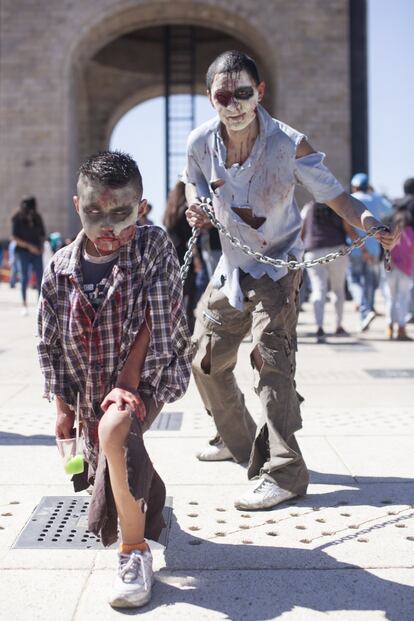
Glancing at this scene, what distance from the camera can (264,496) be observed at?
3303mm

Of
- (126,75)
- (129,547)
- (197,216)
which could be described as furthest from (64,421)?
(126,75)

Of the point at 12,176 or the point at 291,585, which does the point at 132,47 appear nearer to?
the point at 12,176

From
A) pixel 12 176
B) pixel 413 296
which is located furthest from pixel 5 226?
pixel 413 296

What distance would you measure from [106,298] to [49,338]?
0.26 metres

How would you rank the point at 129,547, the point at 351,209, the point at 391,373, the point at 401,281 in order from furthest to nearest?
the point at 401,281 → the point at 391,373 → the point at 351,209 → the point at 129,547

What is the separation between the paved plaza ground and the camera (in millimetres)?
2375

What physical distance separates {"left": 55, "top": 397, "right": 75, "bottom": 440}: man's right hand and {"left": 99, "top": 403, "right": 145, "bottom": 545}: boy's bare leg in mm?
228

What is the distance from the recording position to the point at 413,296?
11.9m

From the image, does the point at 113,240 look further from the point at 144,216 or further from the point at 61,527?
the point at 144,216

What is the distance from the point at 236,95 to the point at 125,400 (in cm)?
155

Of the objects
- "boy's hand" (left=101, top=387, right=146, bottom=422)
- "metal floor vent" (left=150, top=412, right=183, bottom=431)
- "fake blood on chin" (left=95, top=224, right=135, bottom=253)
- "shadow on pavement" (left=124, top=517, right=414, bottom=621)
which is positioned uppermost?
"fake blood on chin" (left=95, top=224, right=135, bottom=253)

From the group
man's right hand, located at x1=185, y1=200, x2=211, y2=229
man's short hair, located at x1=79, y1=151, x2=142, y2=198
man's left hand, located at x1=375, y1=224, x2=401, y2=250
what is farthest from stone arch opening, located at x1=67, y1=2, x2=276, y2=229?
man's short hair, located at x1=79, y1=151, x2=142, y2=198

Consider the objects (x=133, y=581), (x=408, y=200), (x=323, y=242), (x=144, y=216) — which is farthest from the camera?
(x=408, y=200)

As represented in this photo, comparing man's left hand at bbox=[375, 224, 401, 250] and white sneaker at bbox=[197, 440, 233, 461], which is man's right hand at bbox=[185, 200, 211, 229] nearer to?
man's left hand at bbox=[375, 224, 401, 250]
